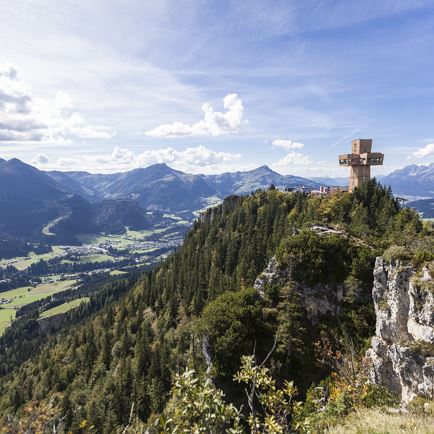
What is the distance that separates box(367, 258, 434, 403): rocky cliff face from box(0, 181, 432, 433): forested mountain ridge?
14.9ft

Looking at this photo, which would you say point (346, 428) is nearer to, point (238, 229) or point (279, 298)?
point (279, 298)

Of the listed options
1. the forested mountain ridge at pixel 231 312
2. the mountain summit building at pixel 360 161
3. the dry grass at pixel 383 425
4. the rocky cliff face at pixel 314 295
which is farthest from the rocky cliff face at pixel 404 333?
the mountain summit building at pixel 360 161

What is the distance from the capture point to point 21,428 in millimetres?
14438

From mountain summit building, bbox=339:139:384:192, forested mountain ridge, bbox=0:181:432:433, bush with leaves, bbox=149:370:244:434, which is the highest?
mountain summit building, bbox=339:139:384:192

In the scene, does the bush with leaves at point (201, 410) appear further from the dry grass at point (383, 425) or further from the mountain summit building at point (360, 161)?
the mountain summit building at point (360, 161)

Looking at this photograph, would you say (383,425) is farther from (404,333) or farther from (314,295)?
(314,295)

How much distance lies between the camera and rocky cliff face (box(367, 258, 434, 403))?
127 feet

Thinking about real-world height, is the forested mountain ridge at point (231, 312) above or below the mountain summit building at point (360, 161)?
below

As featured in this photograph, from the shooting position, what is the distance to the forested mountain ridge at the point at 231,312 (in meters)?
54.0

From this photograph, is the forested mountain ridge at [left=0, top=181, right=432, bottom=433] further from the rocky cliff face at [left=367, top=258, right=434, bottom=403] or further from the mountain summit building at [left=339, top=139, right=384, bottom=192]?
the mountain summit building at [left=339, top=139, right=384, bottom=192]

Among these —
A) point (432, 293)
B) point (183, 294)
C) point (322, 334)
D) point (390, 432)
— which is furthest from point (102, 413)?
point (390, 432)

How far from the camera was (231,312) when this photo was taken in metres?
55.9

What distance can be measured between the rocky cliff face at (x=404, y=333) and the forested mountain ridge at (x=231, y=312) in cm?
455

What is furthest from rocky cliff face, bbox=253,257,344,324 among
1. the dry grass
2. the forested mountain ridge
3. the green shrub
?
the dry grass
